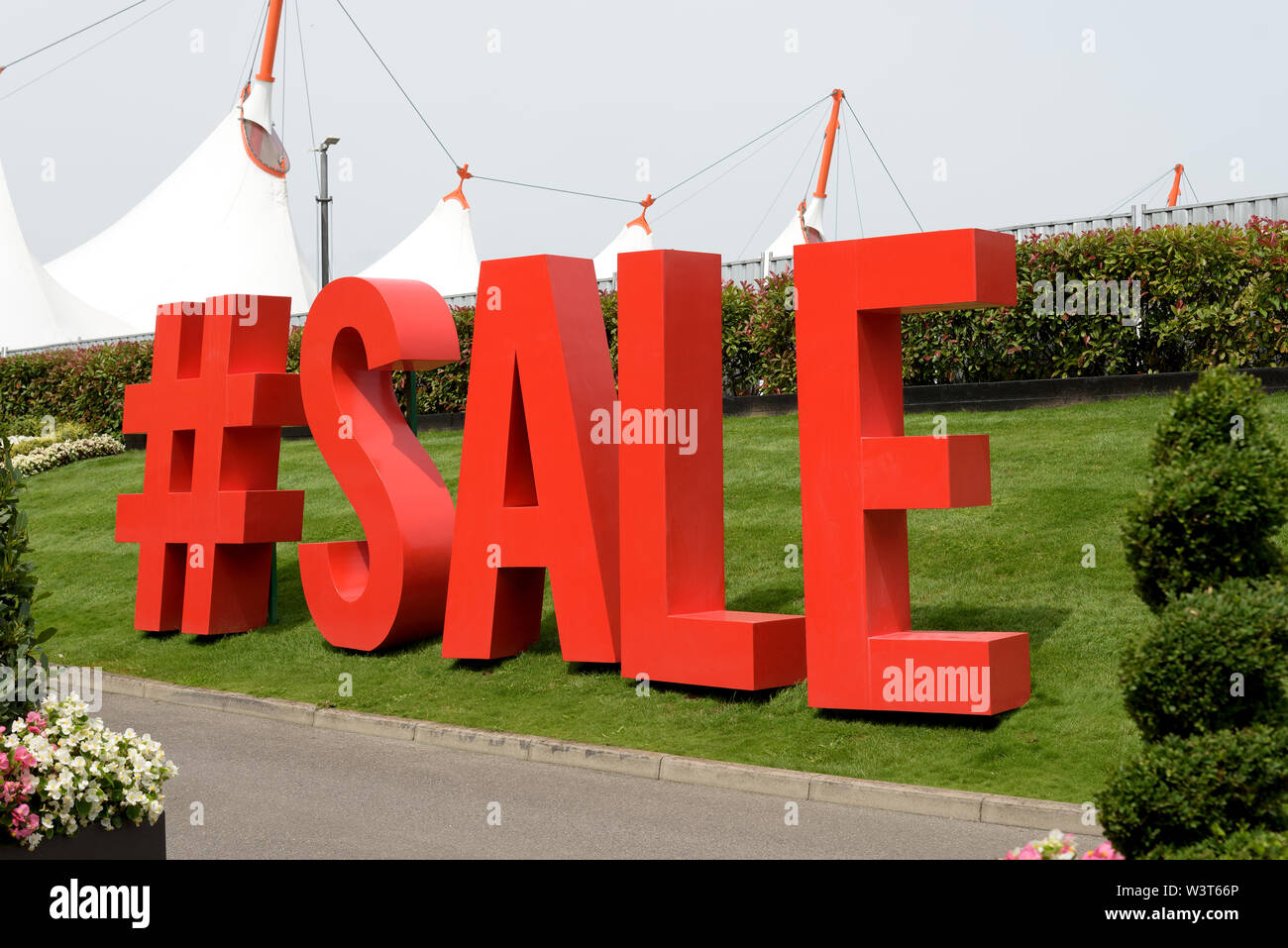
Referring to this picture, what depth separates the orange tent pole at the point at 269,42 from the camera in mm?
34281

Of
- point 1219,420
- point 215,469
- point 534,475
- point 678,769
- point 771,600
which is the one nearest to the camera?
point 1219,420

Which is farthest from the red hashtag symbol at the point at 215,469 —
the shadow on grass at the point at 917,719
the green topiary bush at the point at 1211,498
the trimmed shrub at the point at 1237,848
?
the trimmed shrub at the point at 1237,848

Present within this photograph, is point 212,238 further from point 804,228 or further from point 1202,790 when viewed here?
point 1202,790

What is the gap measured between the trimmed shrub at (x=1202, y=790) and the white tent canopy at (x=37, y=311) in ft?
123

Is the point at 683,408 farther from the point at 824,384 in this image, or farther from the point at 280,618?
the point at 280,618

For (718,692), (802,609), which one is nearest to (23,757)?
(718,692)

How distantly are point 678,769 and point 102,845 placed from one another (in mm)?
4402

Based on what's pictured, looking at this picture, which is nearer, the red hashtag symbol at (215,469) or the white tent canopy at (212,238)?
the red hashtag symbol at (215,469)

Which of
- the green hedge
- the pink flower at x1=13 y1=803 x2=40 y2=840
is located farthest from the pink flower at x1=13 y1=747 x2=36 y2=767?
the green hedge

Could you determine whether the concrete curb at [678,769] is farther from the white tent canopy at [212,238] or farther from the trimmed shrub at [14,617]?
the white tent canopy at [212,238]

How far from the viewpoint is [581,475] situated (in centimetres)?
1162
